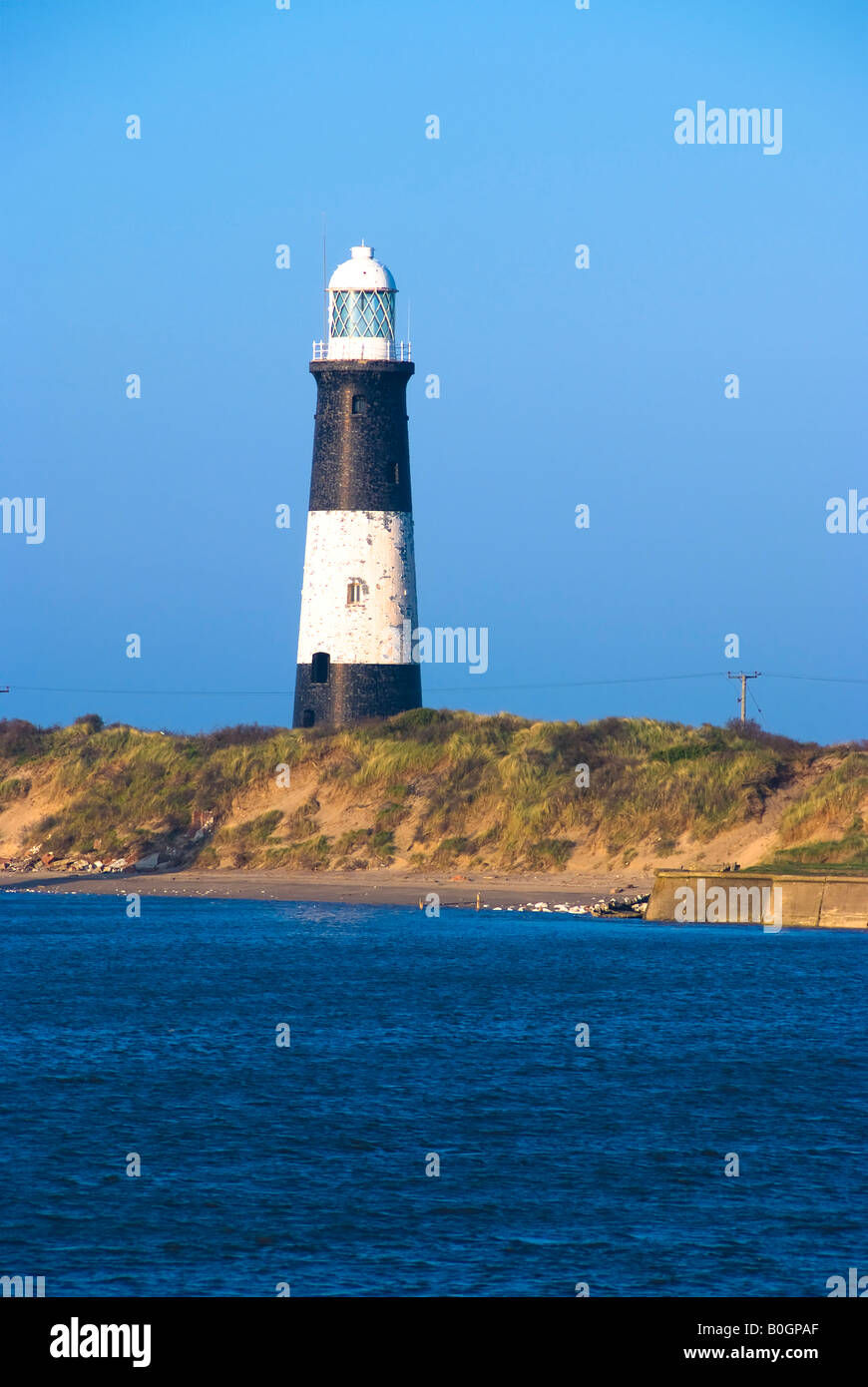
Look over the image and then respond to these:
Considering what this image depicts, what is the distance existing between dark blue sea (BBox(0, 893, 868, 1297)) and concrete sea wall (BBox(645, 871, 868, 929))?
44cm

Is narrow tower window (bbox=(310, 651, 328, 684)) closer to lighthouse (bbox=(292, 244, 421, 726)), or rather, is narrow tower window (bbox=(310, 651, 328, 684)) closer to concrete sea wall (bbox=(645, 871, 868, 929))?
lighthouse (bbox=(292, 244, 421, 726))

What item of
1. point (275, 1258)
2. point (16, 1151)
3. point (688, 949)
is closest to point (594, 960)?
point (688, 949)

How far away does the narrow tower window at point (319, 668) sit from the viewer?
163 feet

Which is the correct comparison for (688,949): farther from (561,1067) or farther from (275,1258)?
(275,1258)

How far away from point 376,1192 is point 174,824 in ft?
105

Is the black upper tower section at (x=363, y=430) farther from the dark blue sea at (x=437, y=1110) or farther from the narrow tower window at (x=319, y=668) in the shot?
the dark blue sea at (x=437, y=1110)

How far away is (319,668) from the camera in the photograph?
4988 cm

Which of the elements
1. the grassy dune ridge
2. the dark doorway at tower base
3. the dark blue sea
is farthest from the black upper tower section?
the dark blue sea

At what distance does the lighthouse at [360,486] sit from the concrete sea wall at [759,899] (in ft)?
41.7

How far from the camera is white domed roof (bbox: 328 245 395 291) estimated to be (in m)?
48.5

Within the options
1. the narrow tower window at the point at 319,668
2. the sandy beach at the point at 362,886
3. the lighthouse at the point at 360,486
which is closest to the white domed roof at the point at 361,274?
the lighthouse at the point at 360,486

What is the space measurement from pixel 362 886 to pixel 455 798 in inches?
181

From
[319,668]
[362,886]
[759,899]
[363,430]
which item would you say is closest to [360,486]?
[363,430]
